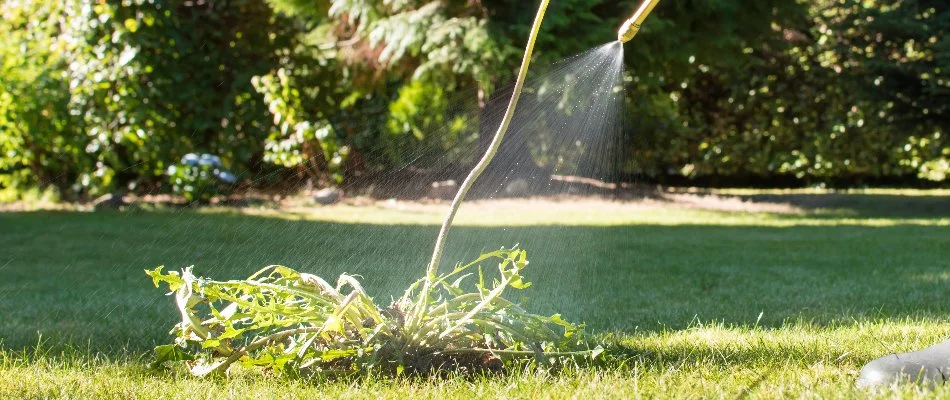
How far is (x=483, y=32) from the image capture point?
6.54m

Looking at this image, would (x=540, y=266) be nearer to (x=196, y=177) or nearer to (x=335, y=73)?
(x=196, y=177)

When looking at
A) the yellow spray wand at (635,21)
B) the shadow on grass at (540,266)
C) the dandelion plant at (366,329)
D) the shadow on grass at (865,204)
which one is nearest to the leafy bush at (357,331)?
the dandelion plant at (366,329)

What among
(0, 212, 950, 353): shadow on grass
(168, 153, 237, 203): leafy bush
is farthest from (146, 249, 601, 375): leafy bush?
(168, 153, 237, 203): leafy bush

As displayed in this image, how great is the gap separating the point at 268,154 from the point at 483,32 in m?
2.13

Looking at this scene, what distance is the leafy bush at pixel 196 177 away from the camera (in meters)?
7.17

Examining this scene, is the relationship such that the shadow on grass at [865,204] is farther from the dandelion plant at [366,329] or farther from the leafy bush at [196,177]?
the dandelion plant at [366,329]

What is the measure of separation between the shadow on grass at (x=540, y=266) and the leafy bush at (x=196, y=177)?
628 mm

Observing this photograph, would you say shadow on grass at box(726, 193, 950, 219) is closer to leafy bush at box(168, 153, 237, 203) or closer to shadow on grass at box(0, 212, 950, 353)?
shadow on grass at box(0, 212, 950, 353)

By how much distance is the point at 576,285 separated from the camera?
3678 millimetres

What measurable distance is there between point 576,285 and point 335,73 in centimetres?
486

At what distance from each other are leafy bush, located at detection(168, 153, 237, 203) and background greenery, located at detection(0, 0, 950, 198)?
16 cm

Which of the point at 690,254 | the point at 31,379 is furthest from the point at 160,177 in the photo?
the point at 31,379

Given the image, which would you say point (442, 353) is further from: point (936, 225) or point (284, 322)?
point (936, 225)

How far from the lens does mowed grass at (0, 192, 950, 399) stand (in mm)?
2033
